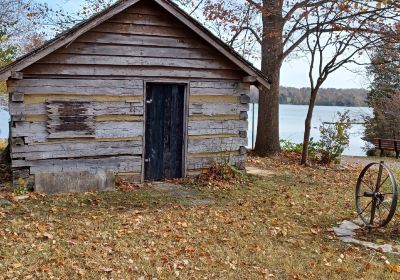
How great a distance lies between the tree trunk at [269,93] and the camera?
1663 centimetres

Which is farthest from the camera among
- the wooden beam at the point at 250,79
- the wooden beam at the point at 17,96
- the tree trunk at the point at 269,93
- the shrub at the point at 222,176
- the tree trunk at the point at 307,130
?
the tree trunk at the point at 269,93

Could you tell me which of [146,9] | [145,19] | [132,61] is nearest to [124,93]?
[132,61]

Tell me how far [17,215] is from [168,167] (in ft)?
14.5

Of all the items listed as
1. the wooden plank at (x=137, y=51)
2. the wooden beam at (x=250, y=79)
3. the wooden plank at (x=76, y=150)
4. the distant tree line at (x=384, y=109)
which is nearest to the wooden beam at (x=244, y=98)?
the wooden beam at (x=250, y=79)

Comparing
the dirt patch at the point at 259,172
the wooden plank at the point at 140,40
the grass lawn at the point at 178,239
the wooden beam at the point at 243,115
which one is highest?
the wooden plank at the point at 140,40

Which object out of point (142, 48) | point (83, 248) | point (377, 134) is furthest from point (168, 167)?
point (377, 134)

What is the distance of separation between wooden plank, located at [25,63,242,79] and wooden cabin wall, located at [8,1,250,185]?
21 millimetres

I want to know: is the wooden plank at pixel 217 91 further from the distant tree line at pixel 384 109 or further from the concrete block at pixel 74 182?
the distant tree line at pixel 384 109

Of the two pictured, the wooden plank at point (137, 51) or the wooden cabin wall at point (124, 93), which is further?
the wooden plank at point (137, 51)

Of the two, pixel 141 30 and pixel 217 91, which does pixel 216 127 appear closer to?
pixel 217 91

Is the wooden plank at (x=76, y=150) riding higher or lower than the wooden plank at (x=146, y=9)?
lower

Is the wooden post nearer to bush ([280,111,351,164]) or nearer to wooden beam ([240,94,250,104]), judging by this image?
wooden beam ([240,94,250,104])

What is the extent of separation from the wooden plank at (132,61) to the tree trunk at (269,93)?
205 inches

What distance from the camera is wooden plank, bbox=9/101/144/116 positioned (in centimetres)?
958
